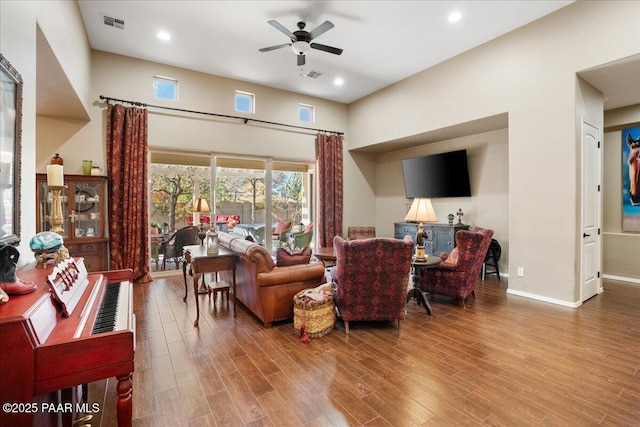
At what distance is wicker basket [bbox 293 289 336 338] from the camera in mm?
2969

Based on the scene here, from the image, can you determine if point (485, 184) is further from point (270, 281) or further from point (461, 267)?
point (270, 281)

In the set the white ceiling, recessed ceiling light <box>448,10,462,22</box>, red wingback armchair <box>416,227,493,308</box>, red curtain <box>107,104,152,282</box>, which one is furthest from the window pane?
red wingback armchair <box>416,227,493,308</box>

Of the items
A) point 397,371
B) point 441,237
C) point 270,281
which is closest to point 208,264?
point 270,281

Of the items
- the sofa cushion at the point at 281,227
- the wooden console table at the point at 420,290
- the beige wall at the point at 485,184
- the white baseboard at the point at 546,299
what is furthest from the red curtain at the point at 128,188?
the white baseboard at the point at 546,299

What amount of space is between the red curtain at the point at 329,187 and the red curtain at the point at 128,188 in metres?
3.59

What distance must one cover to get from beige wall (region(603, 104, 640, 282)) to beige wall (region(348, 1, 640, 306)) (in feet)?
7.06

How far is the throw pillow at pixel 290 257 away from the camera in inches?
134

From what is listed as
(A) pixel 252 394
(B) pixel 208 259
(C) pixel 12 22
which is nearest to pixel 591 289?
(A) pixel 252 394

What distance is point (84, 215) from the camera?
15.1 feet

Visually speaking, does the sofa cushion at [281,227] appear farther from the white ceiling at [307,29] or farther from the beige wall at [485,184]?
the beige wall at [485,184]

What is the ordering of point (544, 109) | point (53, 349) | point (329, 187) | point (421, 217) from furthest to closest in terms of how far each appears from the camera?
point (329, 187) < point (544, 109) < point (421, 217) < point (53, 349)

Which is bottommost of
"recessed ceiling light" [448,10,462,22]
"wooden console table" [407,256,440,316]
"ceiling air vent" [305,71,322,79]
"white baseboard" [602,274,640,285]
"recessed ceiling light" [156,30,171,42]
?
"white baseboard" [602,274,640,285]

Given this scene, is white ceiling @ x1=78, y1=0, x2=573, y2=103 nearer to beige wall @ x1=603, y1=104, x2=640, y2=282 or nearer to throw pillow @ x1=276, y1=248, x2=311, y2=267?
beige wall @ x1=603, y1=104, x2=640, y2=282

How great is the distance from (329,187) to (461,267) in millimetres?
3997
